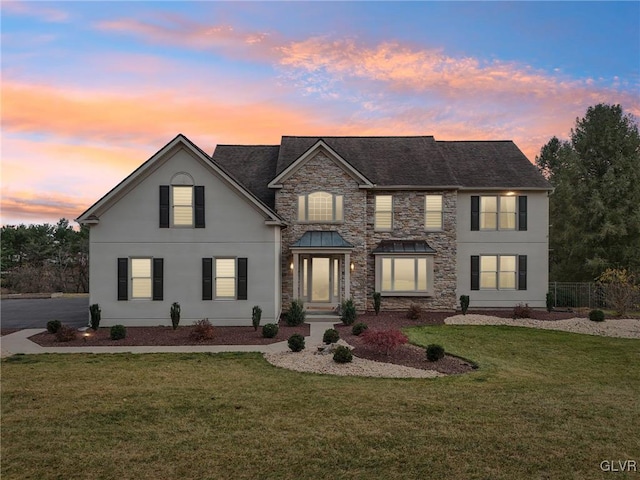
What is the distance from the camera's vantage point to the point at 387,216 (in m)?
22.1

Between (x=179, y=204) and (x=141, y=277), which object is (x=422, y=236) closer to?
(x=179, y=204)

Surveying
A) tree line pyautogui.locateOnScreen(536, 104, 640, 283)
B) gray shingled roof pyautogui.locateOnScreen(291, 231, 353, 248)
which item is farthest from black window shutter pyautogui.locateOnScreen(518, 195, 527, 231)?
tree line pyautogui.locateOnScreen(536, 104, 640, 283)

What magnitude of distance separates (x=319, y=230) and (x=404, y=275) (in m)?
5.46

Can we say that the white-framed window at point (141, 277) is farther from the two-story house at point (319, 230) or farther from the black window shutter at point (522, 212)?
the black window shutter at point (522, 212)

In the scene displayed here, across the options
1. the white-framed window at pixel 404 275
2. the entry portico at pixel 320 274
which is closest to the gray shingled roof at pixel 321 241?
the entry portico at pixel 320 274

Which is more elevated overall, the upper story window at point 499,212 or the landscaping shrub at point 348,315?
the upper story window at point 499,212

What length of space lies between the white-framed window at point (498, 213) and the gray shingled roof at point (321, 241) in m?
8.58

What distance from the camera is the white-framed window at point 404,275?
70.6ft

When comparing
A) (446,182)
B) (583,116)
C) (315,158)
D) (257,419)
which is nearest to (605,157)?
(583,116)

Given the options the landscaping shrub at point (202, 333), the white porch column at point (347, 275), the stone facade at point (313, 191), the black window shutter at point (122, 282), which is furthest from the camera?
the stone facade at point (313, 191)

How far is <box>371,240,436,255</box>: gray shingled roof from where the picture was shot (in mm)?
21234

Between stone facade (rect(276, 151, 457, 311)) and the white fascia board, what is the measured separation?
195mm

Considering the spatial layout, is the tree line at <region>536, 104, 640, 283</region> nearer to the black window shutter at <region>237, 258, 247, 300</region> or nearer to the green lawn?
the green lawn

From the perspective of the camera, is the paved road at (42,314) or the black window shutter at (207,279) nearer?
the black window shutter at (207,279)
